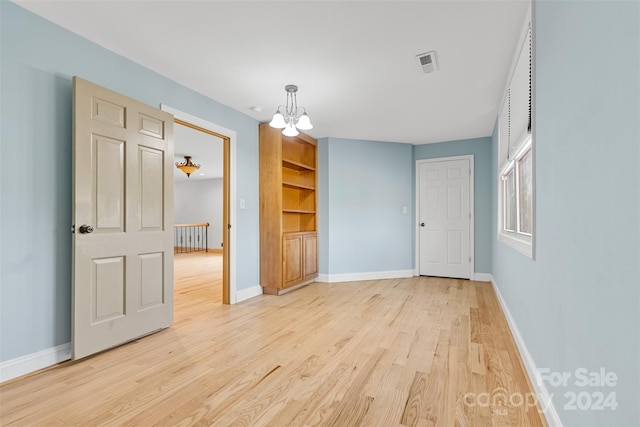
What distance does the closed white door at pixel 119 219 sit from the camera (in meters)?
2.32

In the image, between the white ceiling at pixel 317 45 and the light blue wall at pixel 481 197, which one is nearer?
the white ceiling at pixel 317 45

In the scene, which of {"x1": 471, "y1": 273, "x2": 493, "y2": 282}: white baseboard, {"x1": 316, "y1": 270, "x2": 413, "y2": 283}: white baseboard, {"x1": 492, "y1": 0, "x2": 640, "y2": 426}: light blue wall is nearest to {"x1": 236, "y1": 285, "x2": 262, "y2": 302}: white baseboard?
{"x1": 316, "y1": 270, "x2": 413, "y2": 283}: white baseboard

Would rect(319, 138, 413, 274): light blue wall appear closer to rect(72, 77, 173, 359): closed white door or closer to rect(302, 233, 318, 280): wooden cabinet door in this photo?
rect(302, 233, 318, 280): wooden cabinet door

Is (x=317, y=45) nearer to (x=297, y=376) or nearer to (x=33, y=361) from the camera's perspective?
(x=297, y=376)

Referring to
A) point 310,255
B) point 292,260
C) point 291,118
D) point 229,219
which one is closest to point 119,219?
point 229,219

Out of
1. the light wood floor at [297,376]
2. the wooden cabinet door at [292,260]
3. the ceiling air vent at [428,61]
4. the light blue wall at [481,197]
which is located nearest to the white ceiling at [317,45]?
the ceiling air vent at [428,61]

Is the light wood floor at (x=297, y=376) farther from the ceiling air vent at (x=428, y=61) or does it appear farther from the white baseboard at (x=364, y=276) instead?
the ceiling air vent at (x=428, y=61)

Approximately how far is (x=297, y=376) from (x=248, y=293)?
2206mm

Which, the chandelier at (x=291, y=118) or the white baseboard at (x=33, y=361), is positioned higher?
the chandelier at (x=291, y=118)

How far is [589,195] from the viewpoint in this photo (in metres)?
1.16

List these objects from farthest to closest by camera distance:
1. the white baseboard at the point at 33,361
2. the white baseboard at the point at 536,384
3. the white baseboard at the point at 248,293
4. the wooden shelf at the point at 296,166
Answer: the wooden shelf at the point at 296,166 < the white baseboard at the point at 248,293 < the white baseboard at the point at 33,361 < the white baseboard at the point at 536,384

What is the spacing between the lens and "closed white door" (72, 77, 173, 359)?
7.61ft

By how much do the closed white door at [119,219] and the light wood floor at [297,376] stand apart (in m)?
0.24

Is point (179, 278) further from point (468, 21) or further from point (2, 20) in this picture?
point (468, 21)
